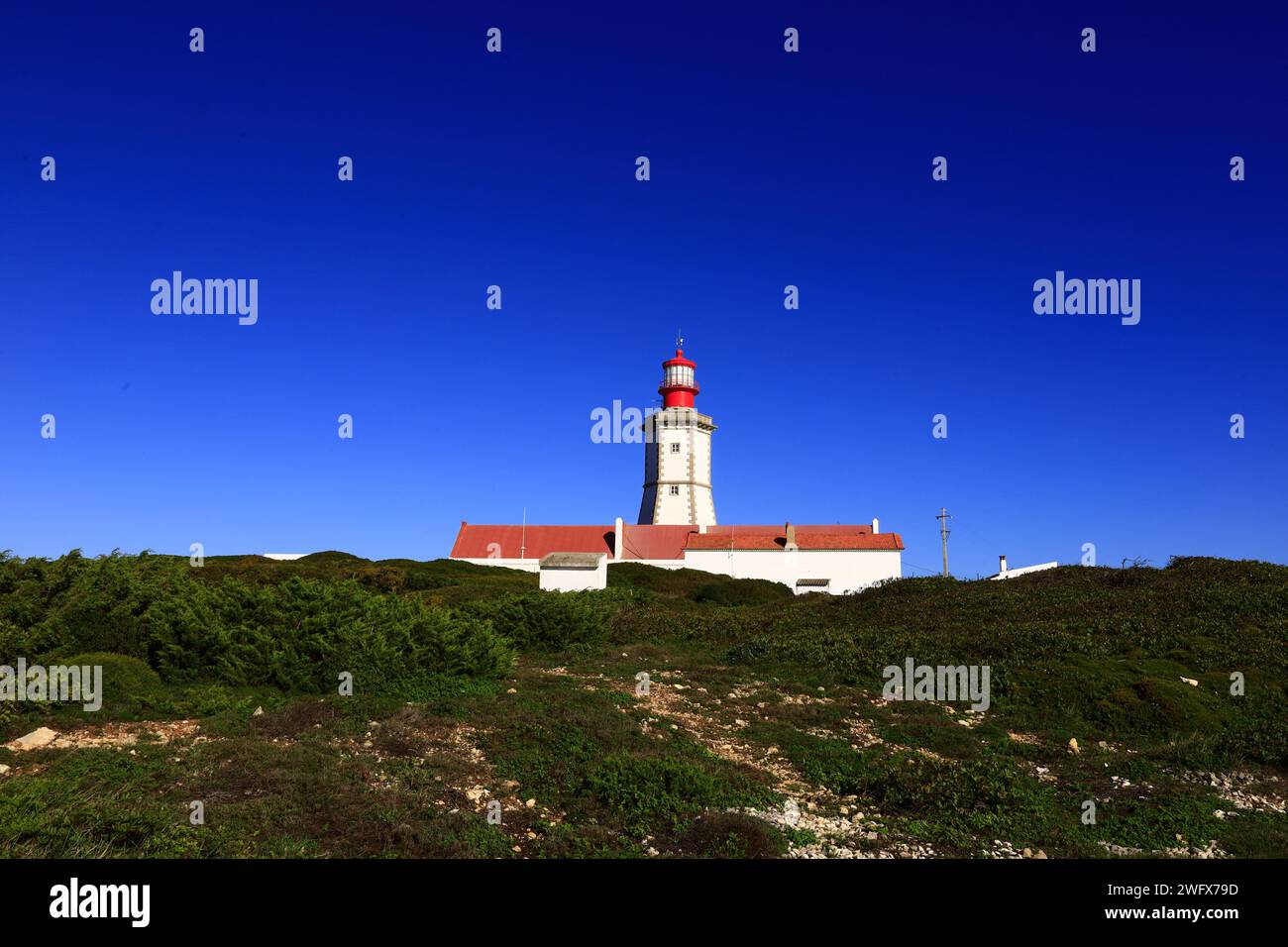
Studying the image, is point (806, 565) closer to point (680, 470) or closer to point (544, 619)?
point (680, 470)

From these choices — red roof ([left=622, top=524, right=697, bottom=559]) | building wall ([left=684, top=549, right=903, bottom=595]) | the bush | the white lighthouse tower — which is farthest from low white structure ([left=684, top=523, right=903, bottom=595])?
the bush

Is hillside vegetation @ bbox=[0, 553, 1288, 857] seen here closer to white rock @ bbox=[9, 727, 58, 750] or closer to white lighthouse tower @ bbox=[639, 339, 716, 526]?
white rock @ bbox=[9, 727, 58, 750]

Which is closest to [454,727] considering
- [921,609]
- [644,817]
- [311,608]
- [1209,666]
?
[644,817]

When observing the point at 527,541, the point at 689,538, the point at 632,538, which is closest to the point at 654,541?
the point at 632,538

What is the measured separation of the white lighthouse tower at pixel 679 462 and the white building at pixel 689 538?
0.08m

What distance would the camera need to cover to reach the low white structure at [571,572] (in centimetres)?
3575

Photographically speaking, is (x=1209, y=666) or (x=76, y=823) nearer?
(x=76, y=823)

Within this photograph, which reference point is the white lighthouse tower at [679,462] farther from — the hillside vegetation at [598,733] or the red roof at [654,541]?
the hillside vegetation at [598,733]

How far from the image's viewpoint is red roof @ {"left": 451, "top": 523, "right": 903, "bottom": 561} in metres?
57.2
